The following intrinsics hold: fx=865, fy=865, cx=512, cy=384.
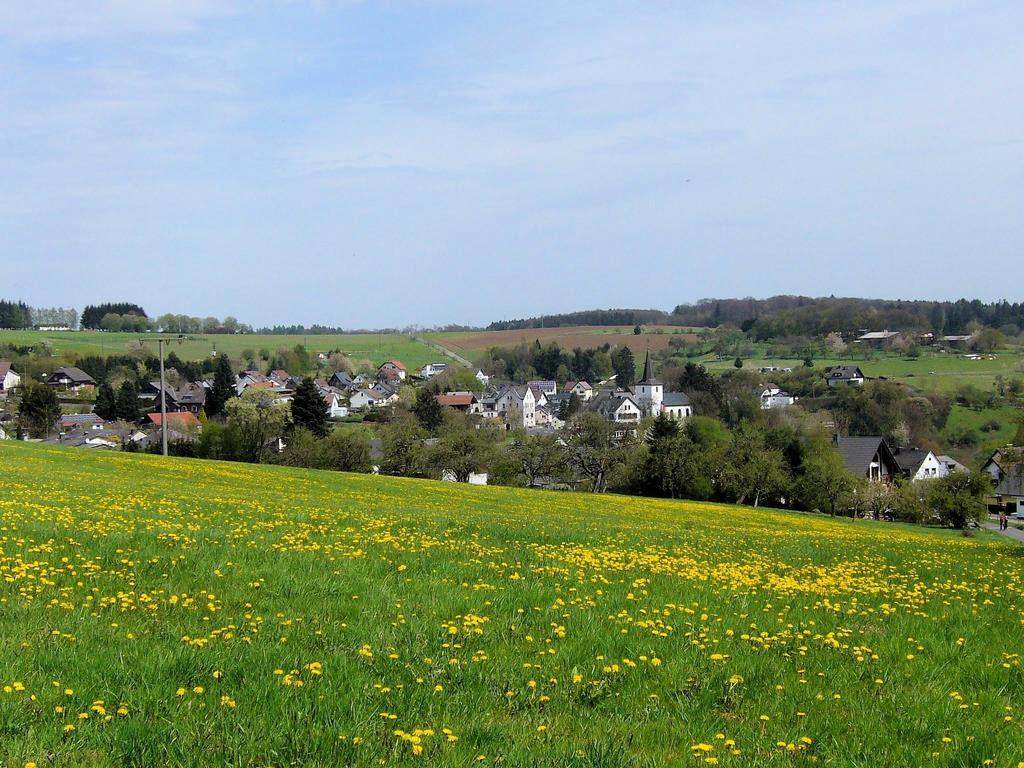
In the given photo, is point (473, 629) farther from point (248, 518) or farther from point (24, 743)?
point (248, 518)

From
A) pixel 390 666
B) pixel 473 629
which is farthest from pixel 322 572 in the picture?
pixel 390 666

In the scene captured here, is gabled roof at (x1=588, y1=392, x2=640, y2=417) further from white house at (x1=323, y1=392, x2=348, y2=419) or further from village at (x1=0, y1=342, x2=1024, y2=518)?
white house at (x1=323, y1=392, x2=348, y2=419)

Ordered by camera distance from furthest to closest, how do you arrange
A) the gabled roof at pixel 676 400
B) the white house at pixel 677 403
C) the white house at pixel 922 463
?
the gabled roof at pixel 676 400
the white house at pixel 677 403
the white house at pixel 922 463

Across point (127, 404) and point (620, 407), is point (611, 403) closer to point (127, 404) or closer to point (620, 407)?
point (620, 407)

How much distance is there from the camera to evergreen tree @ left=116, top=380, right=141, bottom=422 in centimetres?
15362

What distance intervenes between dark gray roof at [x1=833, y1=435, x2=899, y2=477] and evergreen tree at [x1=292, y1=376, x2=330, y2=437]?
62374mm

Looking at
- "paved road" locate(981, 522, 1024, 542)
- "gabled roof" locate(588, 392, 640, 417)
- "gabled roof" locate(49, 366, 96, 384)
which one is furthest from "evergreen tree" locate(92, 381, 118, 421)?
"paved road" locate(981, 522, 1024, 542)

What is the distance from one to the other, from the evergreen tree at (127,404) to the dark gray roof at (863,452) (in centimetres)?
11838

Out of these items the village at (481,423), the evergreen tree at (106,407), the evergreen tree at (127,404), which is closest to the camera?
the village at (481,423)

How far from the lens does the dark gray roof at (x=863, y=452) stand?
343 ft

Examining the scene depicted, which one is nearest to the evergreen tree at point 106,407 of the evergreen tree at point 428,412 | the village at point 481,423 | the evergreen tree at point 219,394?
the village at point 481,423

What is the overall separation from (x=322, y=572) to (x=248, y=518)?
→ 813 centimetres

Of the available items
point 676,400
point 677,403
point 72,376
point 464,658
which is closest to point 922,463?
point 677,403

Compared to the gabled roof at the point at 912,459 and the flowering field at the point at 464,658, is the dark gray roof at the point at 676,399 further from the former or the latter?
the flowering field at the point at 464,658
